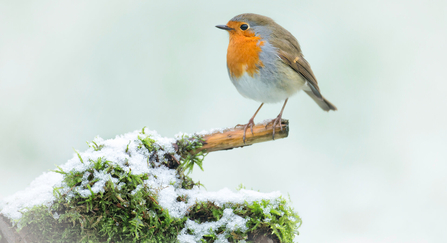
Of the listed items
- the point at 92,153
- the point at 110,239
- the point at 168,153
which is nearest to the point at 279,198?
the point at 168,153

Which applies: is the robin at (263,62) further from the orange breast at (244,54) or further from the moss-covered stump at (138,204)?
the moss-covered stump at (138,204)

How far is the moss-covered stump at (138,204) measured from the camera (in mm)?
2107

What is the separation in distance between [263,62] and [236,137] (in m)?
0.79

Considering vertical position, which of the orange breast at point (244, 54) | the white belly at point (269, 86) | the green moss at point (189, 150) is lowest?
the green moss at point (189, 150)

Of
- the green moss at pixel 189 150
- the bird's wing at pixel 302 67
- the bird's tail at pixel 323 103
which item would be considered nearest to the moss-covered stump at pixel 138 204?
the green moss at pixel 189 150

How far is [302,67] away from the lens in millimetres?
3379

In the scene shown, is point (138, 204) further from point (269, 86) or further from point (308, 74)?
point (308, 74)

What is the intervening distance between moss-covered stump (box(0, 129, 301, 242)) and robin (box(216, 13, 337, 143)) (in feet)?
2.51

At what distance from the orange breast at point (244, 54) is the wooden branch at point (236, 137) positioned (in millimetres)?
570

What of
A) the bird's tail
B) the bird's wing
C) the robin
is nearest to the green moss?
the robin

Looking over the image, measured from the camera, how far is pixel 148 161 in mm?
2535

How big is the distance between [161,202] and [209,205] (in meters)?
0.36

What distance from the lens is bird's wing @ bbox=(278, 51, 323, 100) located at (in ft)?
10.5

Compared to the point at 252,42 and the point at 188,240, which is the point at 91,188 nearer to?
the point at 188,240
